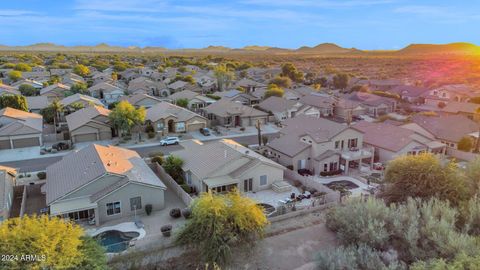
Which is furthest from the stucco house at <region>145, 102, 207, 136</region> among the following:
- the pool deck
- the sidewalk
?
the pool deck

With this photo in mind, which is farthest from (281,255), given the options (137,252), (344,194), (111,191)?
(111,191)

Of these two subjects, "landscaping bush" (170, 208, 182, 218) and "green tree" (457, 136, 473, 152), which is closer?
"landscaping bush" (170, 208, 182, 218)

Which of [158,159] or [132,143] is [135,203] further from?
[132,143]

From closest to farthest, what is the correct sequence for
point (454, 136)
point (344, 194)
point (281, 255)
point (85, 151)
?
point (281, 255) → point (344, 194) → point (85, 151) → point (454, 136)

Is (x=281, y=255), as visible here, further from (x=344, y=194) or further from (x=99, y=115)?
(x=99, y=115)

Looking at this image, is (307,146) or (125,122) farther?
(125,122)

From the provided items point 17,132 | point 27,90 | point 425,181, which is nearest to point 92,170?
point 17,132

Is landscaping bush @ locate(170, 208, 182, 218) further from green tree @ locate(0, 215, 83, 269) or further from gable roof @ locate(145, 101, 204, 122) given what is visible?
gable roof @ locate(145, 101, 204, 122)

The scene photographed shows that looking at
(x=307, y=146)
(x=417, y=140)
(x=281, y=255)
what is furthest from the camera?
(x=417, y=140)
